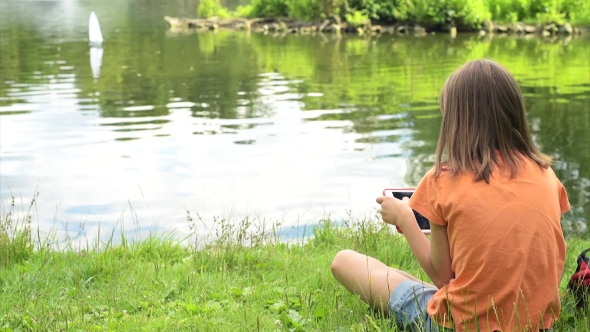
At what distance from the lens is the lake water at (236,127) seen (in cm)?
808

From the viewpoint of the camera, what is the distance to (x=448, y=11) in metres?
33.4

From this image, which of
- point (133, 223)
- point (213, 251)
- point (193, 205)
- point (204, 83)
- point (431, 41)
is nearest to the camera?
point (213, 251)

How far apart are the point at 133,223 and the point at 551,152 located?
232 inches

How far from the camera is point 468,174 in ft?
8.78

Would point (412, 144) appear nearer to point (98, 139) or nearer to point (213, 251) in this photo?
point (98, 139)

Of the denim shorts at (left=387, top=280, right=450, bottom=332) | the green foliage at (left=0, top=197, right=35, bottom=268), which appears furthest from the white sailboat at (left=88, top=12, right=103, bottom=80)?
the denim shorts at (left=387, top=280, right=450, bottom=332)

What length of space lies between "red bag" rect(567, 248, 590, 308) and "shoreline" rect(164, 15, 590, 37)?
30273 mm

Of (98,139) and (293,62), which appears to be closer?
(98,139)

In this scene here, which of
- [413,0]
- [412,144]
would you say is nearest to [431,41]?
[413,0]

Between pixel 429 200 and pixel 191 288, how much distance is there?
168 centimetres

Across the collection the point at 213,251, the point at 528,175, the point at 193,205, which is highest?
the point at 528,175

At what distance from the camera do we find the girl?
8.64 feet

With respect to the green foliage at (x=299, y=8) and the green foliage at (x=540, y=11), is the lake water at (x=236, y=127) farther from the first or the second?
the green foliage at (x=299, y=8)

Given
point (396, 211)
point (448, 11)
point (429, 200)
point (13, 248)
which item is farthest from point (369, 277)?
point (448, 11)
